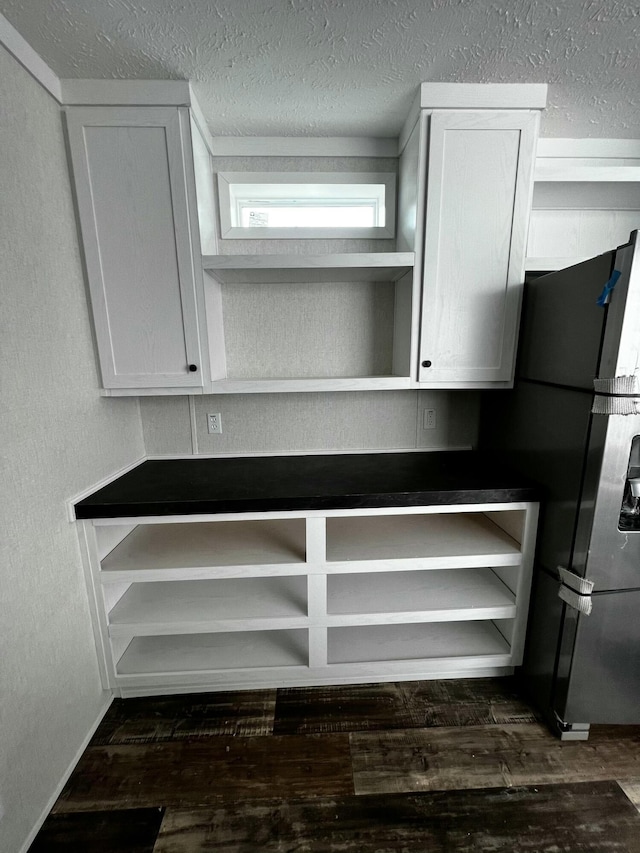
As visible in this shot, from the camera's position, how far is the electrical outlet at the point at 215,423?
1789 mm

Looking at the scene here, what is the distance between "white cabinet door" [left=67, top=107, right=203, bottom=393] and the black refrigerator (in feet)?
4.48

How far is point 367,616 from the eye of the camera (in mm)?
1382

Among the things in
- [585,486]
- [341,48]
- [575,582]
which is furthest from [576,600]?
[341,48]

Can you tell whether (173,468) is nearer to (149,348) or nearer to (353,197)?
(149,348)

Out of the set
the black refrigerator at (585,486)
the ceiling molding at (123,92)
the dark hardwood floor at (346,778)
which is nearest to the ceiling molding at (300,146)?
the ceiling molding at (123,92)

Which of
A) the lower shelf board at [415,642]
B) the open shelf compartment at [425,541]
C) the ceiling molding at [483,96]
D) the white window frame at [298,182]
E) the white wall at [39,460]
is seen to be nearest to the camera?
the white wall at [39,460]

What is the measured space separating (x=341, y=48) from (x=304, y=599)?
6.44 ft

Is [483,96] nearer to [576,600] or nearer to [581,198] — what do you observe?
[581,198]

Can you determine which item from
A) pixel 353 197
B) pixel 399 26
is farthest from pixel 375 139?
pixel 399 26

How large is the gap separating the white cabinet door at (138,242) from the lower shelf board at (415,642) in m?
1.31

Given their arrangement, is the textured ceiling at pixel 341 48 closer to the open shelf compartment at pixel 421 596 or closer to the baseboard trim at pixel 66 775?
the open shelf compartment at pixel 421 596

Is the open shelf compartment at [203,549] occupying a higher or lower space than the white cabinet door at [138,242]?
lower

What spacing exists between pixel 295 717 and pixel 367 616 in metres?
0.46

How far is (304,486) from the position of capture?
1.37m
